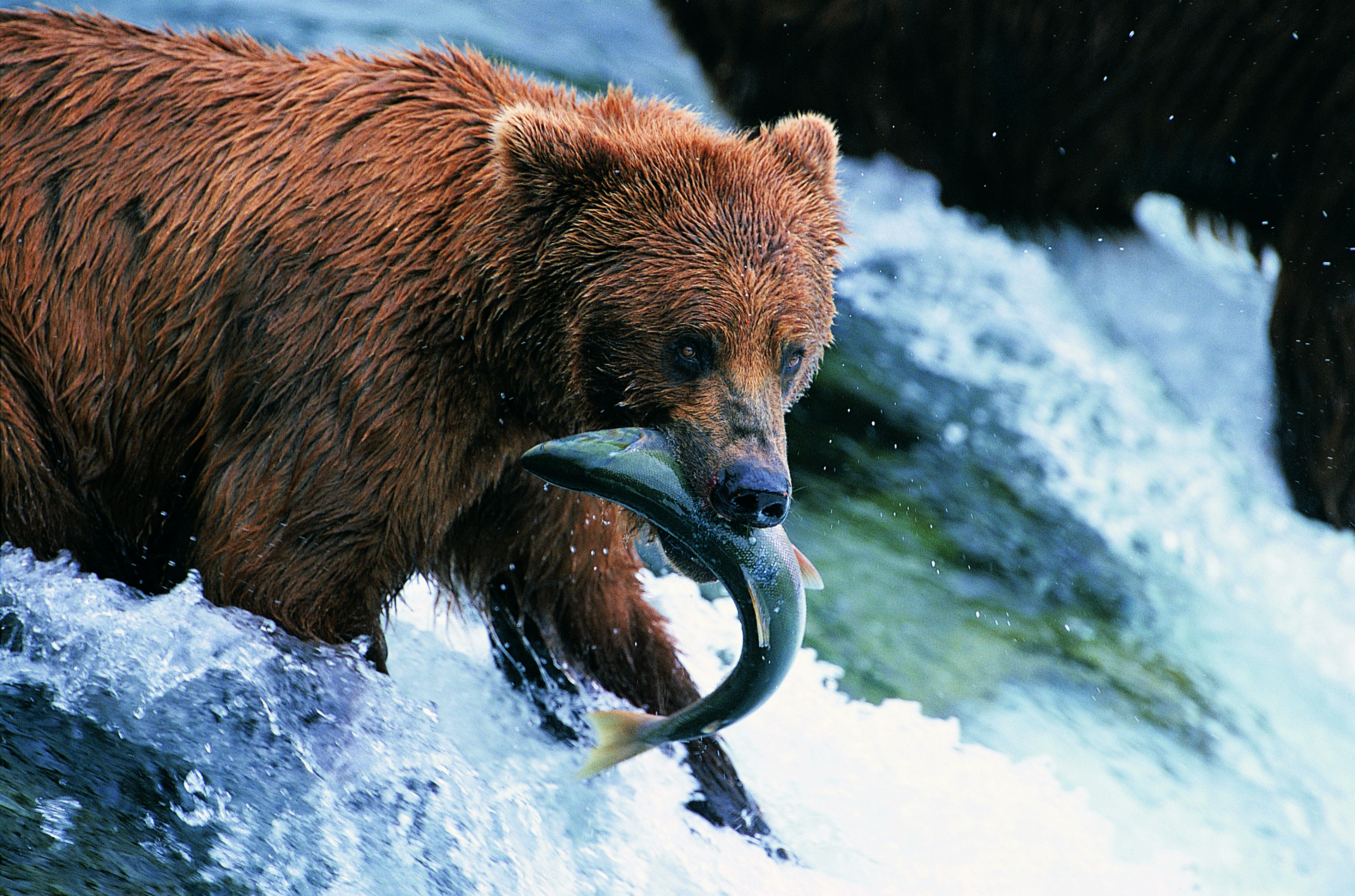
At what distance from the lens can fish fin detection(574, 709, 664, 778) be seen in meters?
3.43

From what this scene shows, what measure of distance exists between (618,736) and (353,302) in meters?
1.30

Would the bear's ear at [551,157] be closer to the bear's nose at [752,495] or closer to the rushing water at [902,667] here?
the bear's nose at [752,495]

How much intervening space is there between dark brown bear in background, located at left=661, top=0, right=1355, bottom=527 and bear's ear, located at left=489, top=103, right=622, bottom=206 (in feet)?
15.7

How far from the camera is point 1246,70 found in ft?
22.7

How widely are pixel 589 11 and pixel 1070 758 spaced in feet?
18.5

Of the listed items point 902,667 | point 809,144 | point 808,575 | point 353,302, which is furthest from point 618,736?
point 902,667

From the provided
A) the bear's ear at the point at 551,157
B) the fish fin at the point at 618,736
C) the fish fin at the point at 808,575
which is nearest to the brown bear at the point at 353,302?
the bear's ear at the point at 551,157

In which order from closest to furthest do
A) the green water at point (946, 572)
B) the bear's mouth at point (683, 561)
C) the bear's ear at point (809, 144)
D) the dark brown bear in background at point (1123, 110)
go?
the bear's mouth at point (683, 561) → the bear's ear at point (809, 144) → the green water at point (946, 572) → the dark brown bear in background at point (1123, 110)

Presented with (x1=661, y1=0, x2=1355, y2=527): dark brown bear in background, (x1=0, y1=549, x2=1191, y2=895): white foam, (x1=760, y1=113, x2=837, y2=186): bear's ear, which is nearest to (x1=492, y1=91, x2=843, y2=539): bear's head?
(x1=760, y1=113, x2=837, y2=186): bear's ear

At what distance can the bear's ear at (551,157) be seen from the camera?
330cm

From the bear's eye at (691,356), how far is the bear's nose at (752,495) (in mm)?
306

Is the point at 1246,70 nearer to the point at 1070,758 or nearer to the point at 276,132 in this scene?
the point at 1070,758

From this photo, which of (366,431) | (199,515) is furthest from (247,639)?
(366,431)

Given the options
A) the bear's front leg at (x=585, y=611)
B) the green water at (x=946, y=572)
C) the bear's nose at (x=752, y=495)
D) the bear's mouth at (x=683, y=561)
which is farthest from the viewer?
the green water at (x=946, y=572)
